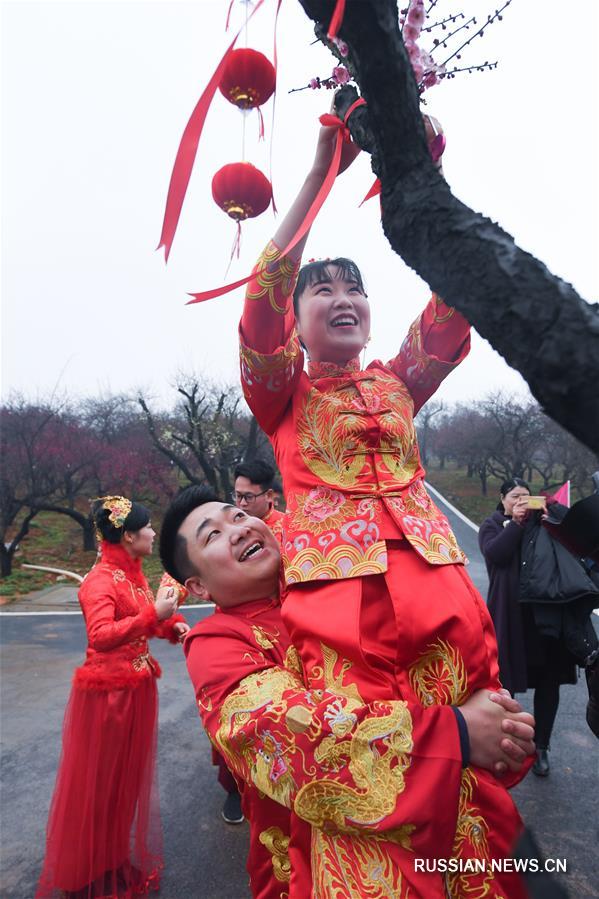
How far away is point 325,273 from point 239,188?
563 mm

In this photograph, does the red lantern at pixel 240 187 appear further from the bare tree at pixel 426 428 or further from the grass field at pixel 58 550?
the bare tree at pixel 426 428

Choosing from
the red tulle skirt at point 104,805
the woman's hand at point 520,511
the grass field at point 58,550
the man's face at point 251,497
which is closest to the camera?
the red tulle skirt at point 104,805

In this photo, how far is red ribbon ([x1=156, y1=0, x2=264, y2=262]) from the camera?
104cm

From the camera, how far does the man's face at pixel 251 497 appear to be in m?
3.76

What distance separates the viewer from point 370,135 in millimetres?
872

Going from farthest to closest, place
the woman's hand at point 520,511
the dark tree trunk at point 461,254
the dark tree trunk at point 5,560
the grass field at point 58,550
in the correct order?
the dark tree trunk at point 5,560, the grass field at point 58,550, the woman's hand at point 520,511, the dark tree trunk at point 461,254

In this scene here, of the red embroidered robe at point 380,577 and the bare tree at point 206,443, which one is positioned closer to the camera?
the red embroidered robe at point 380,577

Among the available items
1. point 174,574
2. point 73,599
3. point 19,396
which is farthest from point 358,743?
point 19,396

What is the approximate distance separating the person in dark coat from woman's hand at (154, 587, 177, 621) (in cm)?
211

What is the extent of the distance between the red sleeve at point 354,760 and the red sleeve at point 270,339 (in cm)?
80

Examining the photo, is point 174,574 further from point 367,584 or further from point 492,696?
point 492,696

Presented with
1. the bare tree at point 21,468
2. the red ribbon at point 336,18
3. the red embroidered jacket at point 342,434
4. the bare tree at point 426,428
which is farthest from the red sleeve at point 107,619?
the bare tree at point 426,428

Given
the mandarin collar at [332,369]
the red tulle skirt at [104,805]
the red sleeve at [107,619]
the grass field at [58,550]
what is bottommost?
the grass field at [58,550]

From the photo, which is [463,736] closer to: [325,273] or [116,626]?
[325,273]
